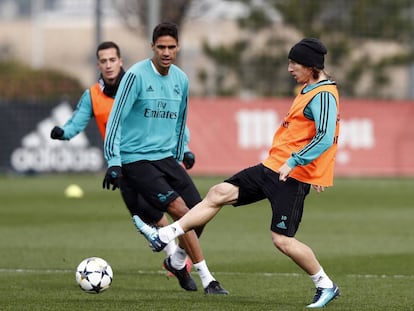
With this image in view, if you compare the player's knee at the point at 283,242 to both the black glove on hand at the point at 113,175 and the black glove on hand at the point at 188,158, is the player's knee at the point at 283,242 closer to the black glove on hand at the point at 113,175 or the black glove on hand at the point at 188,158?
the black glove on hand at the point at 113,175

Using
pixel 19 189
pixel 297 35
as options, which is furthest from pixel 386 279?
pixel 297 35

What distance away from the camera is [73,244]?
14602 mm

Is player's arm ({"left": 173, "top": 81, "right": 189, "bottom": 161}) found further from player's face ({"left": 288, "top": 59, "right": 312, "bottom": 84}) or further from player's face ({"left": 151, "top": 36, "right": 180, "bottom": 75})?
player's face ({"left": 288, "top": 59, "right": 312, "bottom": 84})

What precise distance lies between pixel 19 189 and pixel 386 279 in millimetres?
13452

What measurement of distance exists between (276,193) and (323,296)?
2.88 feet

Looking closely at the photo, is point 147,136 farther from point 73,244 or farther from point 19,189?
point 19,189

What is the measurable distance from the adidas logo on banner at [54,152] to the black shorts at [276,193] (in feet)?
57.2

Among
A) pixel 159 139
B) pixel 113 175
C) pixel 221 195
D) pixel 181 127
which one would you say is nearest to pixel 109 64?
pixel 181 127

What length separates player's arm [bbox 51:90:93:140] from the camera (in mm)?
12055

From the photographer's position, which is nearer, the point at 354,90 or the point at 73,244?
the point at 73,244

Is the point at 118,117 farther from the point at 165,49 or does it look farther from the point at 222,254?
the point at 222,254

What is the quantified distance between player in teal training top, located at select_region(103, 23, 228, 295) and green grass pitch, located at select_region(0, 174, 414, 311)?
0.42m

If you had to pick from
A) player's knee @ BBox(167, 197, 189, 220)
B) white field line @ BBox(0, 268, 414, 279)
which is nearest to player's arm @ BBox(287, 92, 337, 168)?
player's knee @ BBox(167, 197, 189, 220)

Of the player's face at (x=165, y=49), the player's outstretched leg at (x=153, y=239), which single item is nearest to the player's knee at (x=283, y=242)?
the player's outstretched leg at (x=153, y=239)
